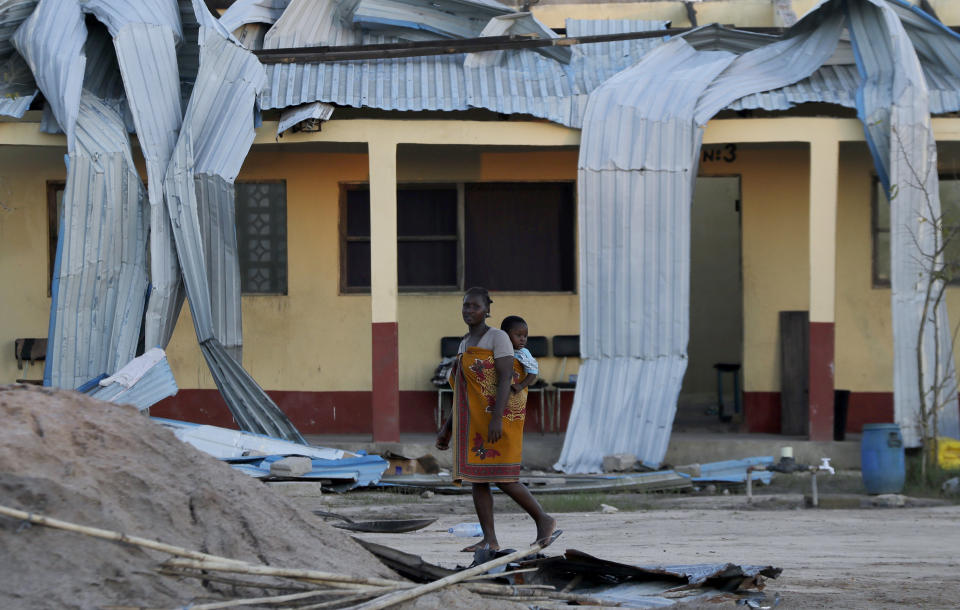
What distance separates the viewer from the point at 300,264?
14.1 metres

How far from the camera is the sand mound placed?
4422 millimetres

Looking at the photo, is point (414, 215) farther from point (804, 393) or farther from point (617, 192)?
point (804, 393)

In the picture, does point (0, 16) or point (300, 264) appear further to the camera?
point (300, 264)

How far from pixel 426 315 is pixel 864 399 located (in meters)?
5.01

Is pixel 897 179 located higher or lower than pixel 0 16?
lower

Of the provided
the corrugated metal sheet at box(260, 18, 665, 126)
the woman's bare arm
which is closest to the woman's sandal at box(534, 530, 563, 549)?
the woman's bare arm

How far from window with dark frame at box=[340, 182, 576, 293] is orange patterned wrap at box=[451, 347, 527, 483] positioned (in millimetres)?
7574

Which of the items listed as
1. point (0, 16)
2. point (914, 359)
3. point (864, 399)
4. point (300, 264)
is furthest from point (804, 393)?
point (0, 16)

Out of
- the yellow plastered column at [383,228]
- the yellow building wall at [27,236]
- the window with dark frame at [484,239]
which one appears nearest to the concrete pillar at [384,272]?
the yellow plastered column at [383,228]

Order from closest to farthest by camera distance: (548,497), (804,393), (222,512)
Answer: (222,512) → (548,497) → (804,393)

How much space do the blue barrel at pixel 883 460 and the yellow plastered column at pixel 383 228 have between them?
15.2ft

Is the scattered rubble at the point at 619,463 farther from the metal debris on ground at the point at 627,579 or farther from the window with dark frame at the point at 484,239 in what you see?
the metal debris on ground at the point at 627,579

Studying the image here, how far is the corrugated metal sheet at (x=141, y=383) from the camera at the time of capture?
10.7 metres

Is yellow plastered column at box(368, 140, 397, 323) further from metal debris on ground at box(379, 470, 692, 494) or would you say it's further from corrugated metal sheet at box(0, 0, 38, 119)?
corrugated metal sheet at box(0, 0, 38, 119)
